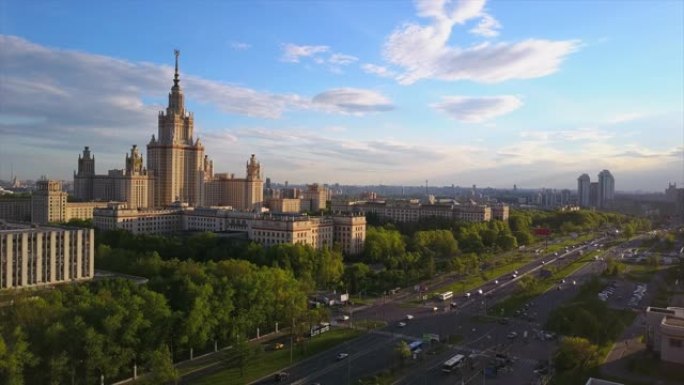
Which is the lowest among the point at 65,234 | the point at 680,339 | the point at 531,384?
the point at 531,384

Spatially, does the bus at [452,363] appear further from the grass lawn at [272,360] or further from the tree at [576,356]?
the grass lawn at [272,360]

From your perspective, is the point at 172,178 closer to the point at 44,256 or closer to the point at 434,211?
the point at 434,211

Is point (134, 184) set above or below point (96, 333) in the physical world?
above

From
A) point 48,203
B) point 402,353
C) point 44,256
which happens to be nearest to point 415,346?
point 402,353

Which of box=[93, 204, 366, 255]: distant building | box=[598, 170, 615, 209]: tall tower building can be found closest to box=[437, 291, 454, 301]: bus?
box=[93, 204, 366, 255]: distant building

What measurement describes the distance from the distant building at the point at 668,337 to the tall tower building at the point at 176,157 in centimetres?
5247

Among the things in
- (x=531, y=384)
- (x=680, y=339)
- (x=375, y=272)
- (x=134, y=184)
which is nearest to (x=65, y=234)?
(x=375, y=272)

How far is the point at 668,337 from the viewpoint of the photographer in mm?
18688

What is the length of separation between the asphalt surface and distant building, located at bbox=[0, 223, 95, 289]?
13.8 metres

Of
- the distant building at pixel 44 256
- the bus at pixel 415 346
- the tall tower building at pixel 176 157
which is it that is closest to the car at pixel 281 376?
the bus at pixel 415 346

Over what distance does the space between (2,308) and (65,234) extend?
743cm

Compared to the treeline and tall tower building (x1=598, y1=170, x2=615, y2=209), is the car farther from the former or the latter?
tall tower building (x1=598, y1=170, x2=615, y2=209)

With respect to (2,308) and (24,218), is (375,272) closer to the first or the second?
(2,308)

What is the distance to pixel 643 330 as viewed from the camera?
23.2 metres
